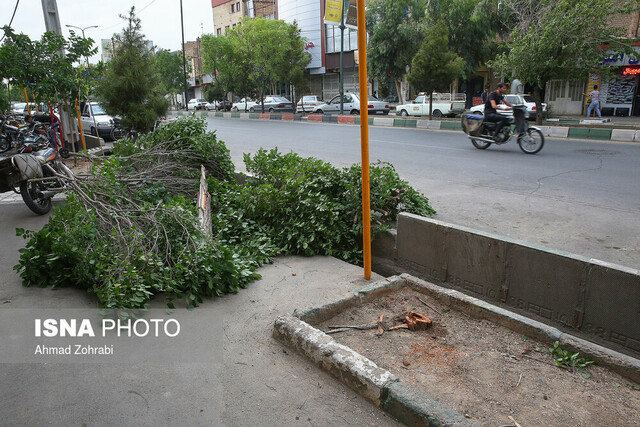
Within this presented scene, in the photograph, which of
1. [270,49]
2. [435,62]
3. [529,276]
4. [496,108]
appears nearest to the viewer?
[529,276]

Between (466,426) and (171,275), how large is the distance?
270cm

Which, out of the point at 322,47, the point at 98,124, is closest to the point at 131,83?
the point at 98,124

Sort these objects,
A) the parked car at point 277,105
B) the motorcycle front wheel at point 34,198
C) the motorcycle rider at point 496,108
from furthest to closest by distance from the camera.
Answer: the parked car at point 277,105, the motorcycle rider at point 496,108, the motorcycle front wheel at point 34,198

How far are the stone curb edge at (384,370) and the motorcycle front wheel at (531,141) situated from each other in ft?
30.7

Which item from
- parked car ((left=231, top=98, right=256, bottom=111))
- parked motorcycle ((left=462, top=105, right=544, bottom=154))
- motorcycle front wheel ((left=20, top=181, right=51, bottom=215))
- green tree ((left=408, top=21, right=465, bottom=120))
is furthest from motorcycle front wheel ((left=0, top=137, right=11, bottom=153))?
parked car ((left=231, top=98, right=256, bottom=111))

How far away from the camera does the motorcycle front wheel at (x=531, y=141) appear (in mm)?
11955

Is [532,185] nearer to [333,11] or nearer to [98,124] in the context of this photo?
[98,124]

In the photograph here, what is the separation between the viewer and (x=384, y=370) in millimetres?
2781

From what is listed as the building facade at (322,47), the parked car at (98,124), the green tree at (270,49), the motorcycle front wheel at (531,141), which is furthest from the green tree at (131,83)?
the building facade at (322,47)

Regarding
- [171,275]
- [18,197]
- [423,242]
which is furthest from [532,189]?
[18,197]

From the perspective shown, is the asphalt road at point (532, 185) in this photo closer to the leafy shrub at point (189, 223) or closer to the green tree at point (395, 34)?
the leafy shrub at point (189, 223)

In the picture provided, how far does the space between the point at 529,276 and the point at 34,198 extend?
6907 millimetres

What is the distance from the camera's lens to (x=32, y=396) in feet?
9.19

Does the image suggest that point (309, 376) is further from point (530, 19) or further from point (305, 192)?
point (530, 19)
